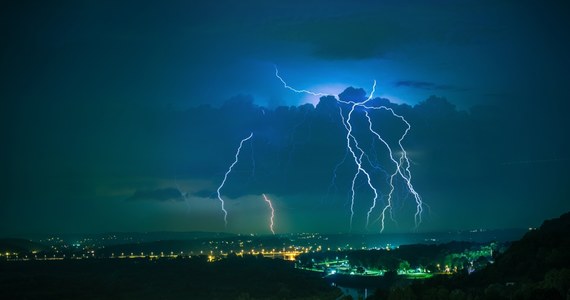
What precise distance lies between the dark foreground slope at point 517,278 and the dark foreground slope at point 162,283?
11.6m

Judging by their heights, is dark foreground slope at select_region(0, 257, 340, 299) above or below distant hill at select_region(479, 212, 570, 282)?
below

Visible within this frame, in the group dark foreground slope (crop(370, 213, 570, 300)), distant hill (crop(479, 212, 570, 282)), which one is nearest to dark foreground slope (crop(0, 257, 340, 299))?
dark foreground slope (crop(370, 213, 570, 300))

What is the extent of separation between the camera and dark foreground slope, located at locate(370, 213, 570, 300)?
21.5m

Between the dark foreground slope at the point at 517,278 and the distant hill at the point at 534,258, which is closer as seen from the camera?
the dark foreground slope at the point at 517,278

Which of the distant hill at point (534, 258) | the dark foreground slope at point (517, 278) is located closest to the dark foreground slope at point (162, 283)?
the dark foreground slope at point (517, 278)

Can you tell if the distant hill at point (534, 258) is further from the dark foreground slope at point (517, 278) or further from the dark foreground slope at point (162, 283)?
the dark foreground slope at point (162, 283)

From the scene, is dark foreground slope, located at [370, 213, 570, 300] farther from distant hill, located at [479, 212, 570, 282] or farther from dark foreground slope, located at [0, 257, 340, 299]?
dark foreground slope, located at [0, 257, 340, 299]

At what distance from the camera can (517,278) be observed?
29.6 meters

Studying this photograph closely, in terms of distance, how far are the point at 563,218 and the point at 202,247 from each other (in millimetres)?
88637

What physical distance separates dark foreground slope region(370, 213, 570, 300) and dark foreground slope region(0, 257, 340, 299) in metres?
11.6

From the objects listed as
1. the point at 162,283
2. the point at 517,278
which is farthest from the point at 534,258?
the point at 162,283

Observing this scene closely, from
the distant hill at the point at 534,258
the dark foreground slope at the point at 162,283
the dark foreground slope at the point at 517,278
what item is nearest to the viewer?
the dark foreground slope at the point at 517,278

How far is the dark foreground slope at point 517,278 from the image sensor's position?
21.5 metres

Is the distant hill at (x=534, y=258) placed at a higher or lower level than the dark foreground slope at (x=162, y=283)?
higher
